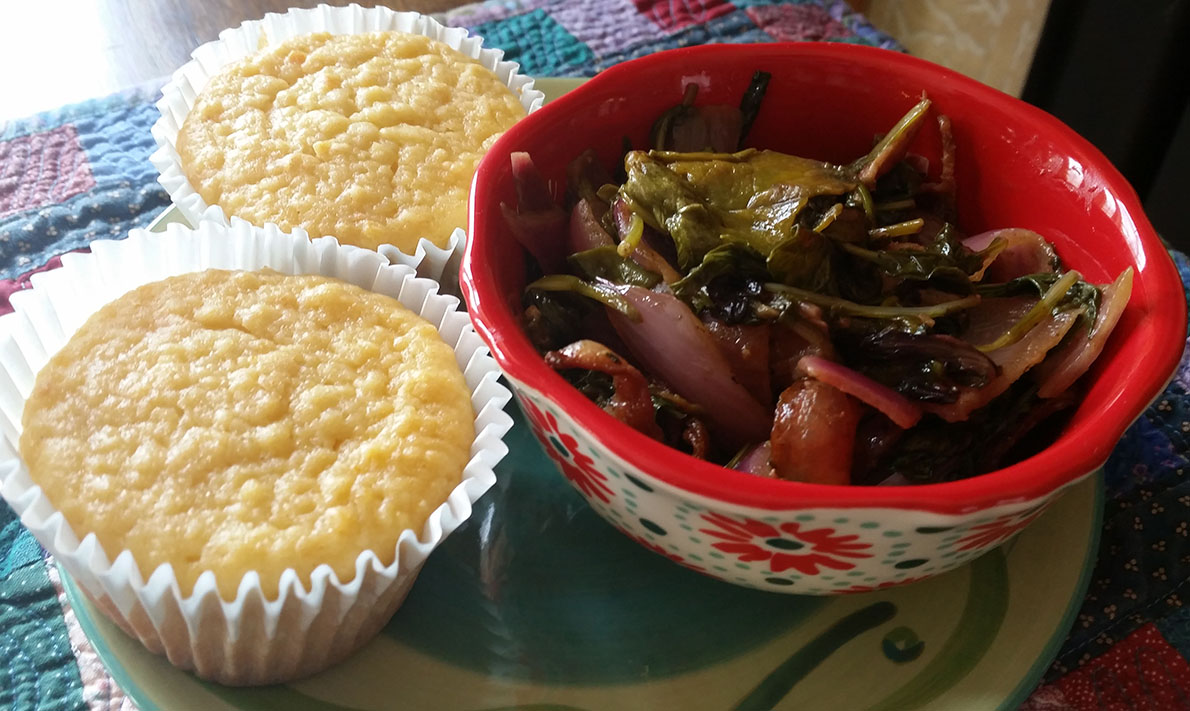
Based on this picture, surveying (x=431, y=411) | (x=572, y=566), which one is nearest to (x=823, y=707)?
(x=572, y=566)

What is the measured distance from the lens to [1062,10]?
412 centimetres

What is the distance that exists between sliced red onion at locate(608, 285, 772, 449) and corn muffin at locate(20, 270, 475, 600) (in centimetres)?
41

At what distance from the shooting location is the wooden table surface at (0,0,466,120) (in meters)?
3.07

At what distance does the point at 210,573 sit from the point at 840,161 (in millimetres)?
1462

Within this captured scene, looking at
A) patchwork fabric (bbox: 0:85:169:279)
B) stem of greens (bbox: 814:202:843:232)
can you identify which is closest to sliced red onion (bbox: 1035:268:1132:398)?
stem of greens (bbox: 814:202:843:232)

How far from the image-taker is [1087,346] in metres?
1.48

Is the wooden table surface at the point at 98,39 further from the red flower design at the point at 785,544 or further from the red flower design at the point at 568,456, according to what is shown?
the red flower design at the point at 785,544

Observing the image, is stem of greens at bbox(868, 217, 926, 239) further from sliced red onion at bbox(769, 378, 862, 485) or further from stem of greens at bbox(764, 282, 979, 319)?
sliced red onion at bbox(769, 378, 862, 485)

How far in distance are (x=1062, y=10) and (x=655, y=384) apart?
3.56 m

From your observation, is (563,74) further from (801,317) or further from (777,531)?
(777,531)

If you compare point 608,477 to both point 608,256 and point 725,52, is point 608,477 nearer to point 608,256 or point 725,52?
point 608,256

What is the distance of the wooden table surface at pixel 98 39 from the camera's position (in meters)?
3.07

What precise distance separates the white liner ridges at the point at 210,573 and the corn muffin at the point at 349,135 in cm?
9

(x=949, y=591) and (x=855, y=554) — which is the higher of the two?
(x=855, y=554)
